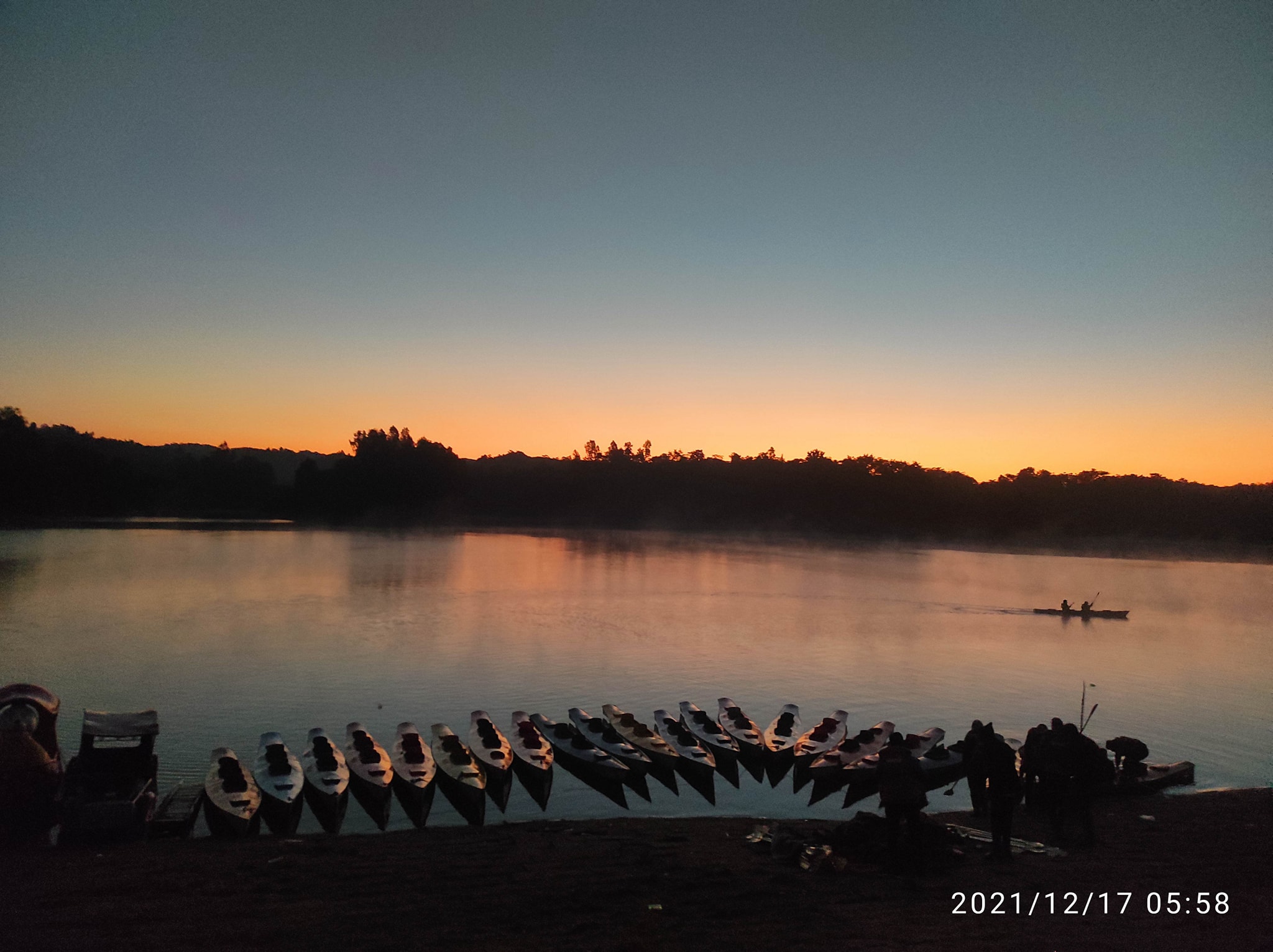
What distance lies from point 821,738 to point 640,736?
4153mm

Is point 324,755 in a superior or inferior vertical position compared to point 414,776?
superior

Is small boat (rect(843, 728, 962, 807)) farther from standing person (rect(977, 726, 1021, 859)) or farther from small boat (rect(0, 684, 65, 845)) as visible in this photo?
small boat (rect(0, 684, 65, 845))

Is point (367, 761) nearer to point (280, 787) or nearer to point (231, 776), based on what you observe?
point (280, 787)

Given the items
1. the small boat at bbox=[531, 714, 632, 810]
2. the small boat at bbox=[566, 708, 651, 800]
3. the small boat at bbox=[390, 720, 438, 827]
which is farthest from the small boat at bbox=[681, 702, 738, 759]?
the small boat at bbox=[390, 720, 438, 827]

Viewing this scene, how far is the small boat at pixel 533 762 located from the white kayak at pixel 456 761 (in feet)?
3.04

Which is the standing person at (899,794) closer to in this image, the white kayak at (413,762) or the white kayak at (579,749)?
the white kayak at (579,749)

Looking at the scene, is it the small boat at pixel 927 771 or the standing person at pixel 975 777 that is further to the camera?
the small boat at pixel 927 771

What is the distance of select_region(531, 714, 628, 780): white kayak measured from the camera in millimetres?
16156

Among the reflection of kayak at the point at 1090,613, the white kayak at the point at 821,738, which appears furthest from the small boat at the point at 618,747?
the reflection of kayak at the point at 1090,613

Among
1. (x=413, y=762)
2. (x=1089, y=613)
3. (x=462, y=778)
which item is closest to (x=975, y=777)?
(x=462, y=778)

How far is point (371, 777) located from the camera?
1452 centimetres

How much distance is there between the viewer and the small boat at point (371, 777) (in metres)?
14.0

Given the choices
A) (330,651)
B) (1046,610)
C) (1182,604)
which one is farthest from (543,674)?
(1182,604)

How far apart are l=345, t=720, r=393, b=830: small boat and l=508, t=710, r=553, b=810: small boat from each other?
2.49 m
